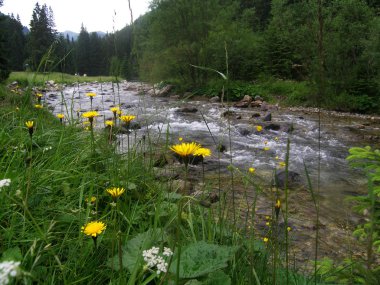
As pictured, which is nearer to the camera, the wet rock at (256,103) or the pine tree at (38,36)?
the pine tree at (38,36)

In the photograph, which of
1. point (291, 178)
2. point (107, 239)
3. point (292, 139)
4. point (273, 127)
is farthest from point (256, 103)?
point (107, 239)

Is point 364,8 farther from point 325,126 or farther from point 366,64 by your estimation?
point 325,126

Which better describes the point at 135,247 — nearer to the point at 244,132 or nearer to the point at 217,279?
the point at 217,279

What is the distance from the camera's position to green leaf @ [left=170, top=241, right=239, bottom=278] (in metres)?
0.99

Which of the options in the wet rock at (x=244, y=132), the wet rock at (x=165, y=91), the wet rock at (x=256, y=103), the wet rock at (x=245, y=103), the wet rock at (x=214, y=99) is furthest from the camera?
the wet rock at (x=165, y=91)

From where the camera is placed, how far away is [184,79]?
64.3 feet

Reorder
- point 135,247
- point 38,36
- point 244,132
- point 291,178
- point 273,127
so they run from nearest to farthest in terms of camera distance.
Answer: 1. point 135,247
2. point 38,36
3. point 291,178
4. point 244,132
5. point 273,127

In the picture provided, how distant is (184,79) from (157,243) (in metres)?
18.8

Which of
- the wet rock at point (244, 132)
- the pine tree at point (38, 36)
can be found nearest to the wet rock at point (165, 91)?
the wet rock at point (244, 132)

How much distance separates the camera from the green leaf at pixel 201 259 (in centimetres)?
99

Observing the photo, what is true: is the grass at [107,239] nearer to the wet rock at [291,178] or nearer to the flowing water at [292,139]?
the flowing water at [292,139]

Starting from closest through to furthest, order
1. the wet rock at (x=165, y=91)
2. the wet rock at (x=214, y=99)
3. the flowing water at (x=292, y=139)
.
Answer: the flowing water at (x=292, y=139) < the wet rock at (x=214, y=99) < the wet rock at (x=165, y=91)

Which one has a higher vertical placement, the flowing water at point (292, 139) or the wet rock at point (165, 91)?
the wet rock at point (165, 91)

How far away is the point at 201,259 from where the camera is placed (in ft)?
3.41
